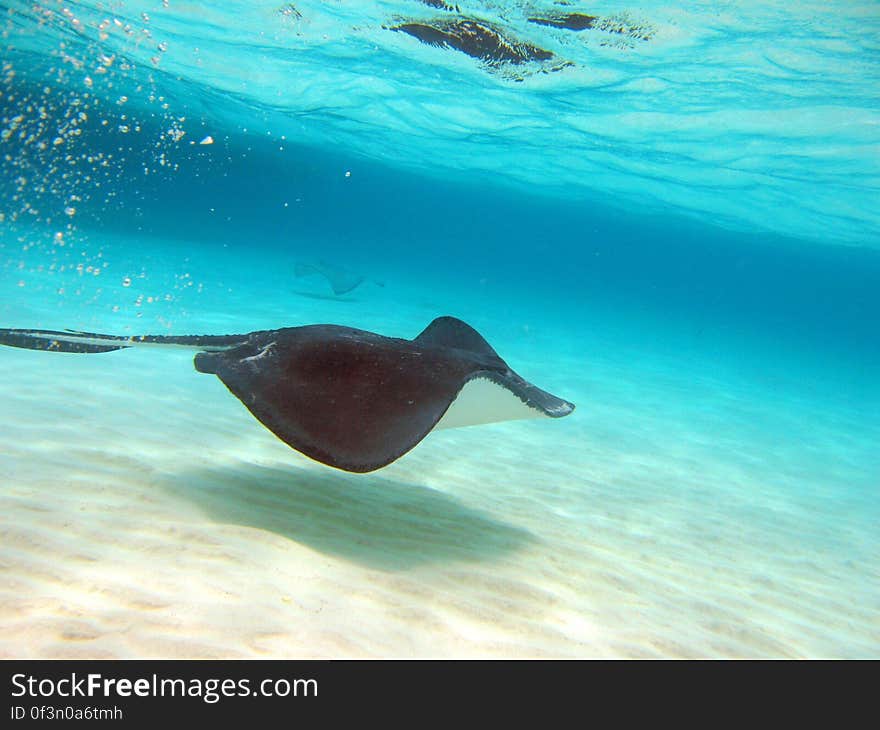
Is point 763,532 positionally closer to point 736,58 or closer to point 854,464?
point 854,464

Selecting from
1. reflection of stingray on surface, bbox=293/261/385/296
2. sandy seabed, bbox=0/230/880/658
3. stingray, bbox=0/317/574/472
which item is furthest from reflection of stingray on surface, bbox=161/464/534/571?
reflection of stingray on surface, bbox=293/261/385/296

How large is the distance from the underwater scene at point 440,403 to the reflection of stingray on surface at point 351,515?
3 centimetres

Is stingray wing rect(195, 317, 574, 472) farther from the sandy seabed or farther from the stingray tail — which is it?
the sandy seabed

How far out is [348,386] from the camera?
10.5ft

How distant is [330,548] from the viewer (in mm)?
3506

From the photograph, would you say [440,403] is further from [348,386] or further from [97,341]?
[97,341]

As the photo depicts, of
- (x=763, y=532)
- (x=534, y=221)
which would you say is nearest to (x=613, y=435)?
(x=763, y=532)

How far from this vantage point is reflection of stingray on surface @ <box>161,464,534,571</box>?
12.0 feet

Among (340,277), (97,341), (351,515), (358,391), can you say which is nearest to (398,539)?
(351,515)

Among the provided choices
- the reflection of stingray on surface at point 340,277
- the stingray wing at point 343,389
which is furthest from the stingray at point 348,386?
the reflection of stingray on surface at point 340,277

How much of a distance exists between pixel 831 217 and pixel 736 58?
1638 centimetres

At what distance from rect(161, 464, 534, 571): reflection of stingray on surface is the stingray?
2.80 ft

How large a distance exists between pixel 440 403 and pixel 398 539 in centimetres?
130

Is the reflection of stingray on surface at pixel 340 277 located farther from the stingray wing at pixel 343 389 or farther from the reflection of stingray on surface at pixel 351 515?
the stingray wing at pixel 343 389
